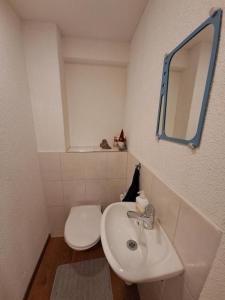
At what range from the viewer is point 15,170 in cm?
95

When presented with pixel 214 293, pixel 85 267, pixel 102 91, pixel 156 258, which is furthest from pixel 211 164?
pixel 85 267

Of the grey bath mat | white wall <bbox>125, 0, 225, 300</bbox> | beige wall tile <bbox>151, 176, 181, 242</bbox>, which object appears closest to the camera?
white wall <bbox>125, 0, 225, 300</bbox>

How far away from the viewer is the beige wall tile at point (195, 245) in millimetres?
448

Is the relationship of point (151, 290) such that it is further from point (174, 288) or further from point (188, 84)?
point (188, 84)

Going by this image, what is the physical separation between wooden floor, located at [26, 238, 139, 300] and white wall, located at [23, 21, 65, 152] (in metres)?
1.12

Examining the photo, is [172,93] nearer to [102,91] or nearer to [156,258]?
[156,258]

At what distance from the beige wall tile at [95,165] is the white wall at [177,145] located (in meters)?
0.48

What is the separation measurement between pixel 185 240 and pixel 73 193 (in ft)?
3.91

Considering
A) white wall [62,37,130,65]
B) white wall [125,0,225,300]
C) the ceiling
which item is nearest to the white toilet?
white wall [125,0,225,300]

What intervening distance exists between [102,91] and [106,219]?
134cm

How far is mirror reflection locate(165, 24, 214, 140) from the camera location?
19.2 inches

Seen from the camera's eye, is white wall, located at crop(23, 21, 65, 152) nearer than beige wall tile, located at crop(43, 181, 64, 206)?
Yes

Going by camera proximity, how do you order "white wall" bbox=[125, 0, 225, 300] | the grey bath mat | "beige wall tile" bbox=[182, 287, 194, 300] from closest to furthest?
"white wall" bbox=[125, 0, 225, 300], "beige wall tile" bbox=[182, 287, 194, 300], the grey bath mat

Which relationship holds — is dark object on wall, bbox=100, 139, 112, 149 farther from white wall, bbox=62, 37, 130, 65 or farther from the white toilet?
white wall, bbox=62, 37, 130, 65
